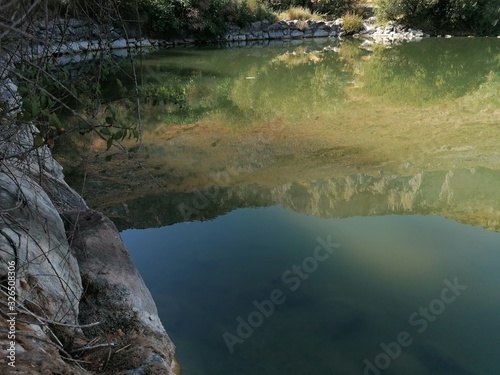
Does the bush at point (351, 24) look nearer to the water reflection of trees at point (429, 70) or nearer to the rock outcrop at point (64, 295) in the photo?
the water reflection of trees at point (429, 70)

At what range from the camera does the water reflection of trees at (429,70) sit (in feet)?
32.2

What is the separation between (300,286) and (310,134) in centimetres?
397

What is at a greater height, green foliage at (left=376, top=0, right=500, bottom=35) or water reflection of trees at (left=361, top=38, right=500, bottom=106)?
green foliage at (left=376, top=0, right=500, bottom=35)

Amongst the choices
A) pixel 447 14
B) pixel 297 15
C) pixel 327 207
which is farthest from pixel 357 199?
pixel 447 14

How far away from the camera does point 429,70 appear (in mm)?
12281

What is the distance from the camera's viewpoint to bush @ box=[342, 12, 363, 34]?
20.3 meters

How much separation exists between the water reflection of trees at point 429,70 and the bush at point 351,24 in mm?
3618

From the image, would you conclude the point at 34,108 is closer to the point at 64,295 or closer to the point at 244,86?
the point at 64,295

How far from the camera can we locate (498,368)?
2.73 meters

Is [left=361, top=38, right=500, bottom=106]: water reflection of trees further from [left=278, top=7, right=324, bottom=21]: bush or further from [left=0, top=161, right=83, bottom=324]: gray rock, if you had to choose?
[left=0, top=161, right=83, bottom=324]: gray rock

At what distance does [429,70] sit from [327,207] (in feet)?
29.4

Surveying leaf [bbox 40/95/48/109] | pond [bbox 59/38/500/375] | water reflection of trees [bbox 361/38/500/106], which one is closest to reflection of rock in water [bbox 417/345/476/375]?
pond [bbox 59/38/500/375]

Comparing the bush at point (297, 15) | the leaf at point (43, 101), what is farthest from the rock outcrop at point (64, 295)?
the bush at point (297, 15)

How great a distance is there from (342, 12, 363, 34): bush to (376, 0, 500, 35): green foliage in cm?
116
